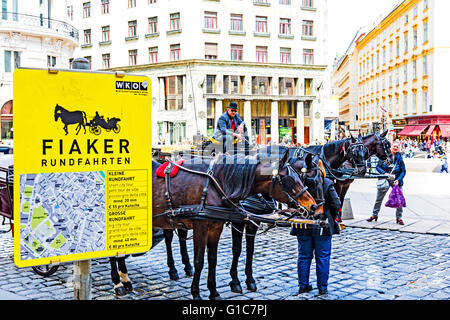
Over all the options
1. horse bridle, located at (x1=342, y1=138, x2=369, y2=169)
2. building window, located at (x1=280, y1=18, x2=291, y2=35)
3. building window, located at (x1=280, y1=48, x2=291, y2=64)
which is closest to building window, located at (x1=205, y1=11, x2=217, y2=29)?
building window, located at (x1=280, y1=18, x2=291, y2=35)

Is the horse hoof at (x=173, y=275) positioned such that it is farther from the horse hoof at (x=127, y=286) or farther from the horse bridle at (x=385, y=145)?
the horse bridle at (x=385, y=145)

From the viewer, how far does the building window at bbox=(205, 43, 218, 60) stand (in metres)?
42.0

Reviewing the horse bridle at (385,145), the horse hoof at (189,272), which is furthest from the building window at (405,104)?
the horse hoof at (189,272)

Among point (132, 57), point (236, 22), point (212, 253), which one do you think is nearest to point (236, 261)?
point (212, 253)

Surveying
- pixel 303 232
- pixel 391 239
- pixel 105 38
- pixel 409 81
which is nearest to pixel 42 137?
pixel 303 232

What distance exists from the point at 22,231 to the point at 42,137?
77cm

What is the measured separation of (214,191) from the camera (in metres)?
6.43

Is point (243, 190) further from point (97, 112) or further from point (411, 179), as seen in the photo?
point (411, 179)

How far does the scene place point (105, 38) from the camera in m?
46.2

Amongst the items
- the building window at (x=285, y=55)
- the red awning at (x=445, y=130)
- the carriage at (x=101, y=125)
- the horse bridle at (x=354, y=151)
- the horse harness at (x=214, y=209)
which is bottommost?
the horse harness at (x=214, y=209)

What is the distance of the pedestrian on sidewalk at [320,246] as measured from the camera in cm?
678

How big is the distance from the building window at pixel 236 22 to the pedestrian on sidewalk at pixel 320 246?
124 feet

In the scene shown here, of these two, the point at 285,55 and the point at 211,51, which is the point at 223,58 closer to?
the point at 211,51
